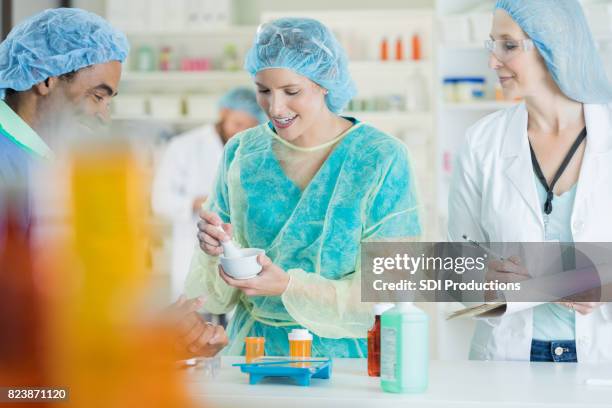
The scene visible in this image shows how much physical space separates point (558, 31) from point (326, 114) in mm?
516

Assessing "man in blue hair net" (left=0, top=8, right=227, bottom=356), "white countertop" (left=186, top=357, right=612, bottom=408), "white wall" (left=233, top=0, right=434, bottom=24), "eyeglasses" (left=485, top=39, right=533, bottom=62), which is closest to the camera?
"man in blue hair net" (left=0, top=8, right=227, bottom=356)

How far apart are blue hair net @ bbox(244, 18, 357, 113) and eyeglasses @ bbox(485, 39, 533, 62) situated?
32 cm

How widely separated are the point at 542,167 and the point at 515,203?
106mm

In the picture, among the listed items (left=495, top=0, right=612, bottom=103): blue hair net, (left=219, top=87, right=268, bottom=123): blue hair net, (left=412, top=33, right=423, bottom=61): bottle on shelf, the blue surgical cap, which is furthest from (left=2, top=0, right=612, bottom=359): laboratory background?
the blue surgical cap

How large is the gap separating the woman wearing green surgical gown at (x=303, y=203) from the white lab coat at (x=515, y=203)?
16cm

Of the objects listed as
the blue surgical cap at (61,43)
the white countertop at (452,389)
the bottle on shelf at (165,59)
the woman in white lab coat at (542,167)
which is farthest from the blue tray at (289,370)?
the bottle on shelf at (165,59)

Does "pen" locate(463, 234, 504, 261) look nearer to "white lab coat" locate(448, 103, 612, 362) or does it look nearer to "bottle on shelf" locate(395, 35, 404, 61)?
A: "white lab coat" locate(448, 103, 612, 362)

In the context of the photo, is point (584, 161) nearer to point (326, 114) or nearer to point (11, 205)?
point (326, 114)

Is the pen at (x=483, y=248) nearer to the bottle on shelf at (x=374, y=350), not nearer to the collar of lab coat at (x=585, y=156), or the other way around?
the collar of lab coat at (x=585, y=156)

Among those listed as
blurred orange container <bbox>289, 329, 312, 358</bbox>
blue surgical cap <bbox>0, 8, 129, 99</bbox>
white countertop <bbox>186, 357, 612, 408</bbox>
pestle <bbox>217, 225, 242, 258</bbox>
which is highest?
blue surgical cap <bbox>0, 8, 129, 99</bbox>

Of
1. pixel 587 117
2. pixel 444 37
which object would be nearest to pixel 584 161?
pixel 587 117

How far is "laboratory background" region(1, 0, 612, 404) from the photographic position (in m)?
3.59

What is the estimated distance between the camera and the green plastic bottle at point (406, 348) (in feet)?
3.64

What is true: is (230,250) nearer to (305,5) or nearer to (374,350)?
(374,350)
